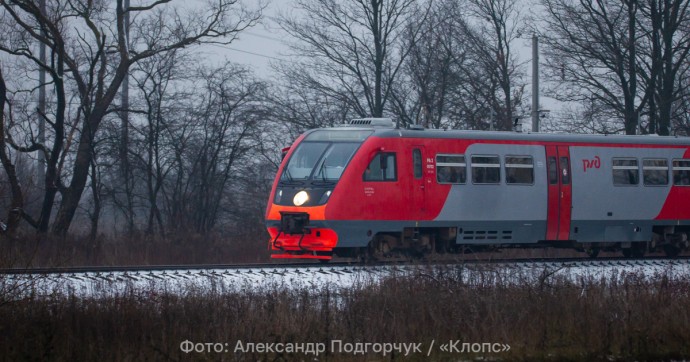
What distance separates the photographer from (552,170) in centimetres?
2111

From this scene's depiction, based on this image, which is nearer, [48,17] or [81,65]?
[48,17]

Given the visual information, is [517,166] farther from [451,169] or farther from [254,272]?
[254,272]

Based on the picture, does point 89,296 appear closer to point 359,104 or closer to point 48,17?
point 48,17

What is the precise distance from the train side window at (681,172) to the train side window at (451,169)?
6.37 m

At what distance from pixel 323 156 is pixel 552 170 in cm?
579

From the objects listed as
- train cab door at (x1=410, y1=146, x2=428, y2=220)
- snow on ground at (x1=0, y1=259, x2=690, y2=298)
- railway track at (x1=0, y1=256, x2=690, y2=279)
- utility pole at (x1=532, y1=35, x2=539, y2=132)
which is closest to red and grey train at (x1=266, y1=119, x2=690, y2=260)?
train cab door at (x1=410, y1=146, x2=428, y2=220)

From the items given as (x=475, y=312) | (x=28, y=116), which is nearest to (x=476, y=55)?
(x=28, y=116)

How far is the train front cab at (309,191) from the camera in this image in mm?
18281

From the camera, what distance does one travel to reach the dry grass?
9.73m

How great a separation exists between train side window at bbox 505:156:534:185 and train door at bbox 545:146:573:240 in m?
0.50

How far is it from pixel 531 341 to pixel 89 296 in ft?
18.4

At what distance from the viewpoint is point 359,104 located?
3241 centimetres

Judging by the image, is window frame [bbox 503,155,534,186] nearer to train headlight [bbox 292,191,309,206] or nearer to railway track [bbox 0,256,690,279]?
railway track [bbox 0,256,690,279]

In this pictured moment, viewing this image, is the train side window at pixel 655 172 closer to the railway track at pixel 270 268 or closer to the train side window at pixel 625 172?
the train side window at pixel 625 172
